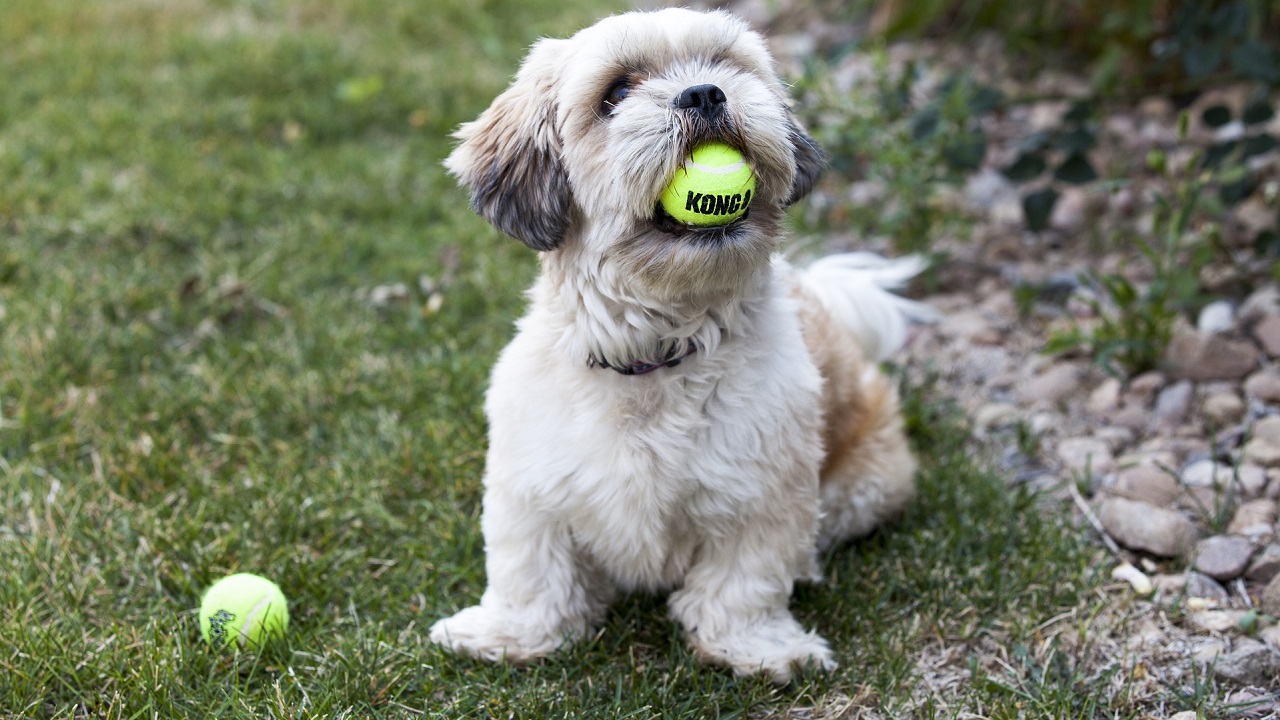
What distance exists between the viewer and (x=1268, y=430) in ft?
11.4

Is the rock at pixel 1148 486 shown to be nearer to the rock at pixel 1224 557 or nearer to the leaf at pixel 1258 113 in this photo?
the rock at pixel 1224 557

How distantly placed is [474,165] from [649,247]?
50 centimetres

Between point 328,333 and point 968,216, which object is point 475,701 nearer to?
point 328,333

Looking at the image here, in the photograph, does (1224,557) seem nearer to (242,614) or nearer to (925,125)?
(925,125)

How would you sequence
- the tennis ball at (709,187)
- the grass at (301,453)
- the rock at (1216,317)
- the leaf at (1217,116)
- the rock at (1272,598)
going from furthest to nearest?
the leaf at (1217,116), the rock at (1216,317), the rock at (1272,598), the grass at (301,453), the tennis ball at (709,187)

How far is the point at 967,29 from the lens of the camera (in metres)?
5.66

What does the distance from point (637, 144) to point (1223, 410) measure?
2.33m

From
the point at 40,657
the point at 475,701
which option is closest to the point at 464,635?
the point at 475,701

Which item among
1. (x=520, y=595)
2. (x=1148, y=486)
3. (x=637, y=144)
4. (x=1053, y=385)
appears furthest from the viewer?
(x=1053, y=385)

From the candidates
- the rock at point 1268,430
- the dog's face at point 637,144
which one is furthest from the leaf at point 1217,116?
the dog's face at point 637,144

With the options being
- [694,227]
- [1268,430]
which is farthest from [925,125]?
[694,227]

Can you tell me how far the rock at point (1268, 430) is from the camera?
3.44m

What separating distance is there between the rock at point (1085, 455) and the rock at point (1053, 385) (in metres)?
0.23

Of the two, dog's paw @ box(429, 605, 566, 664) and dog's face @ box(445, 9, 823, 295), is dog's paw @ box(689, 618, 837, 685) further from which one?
dog's face @ box(445, 9, 823, 295)
